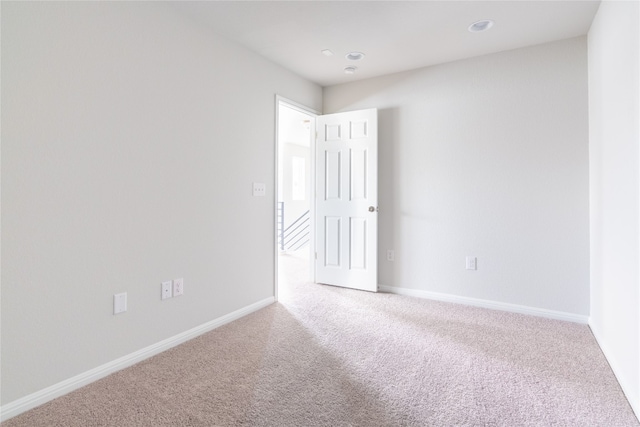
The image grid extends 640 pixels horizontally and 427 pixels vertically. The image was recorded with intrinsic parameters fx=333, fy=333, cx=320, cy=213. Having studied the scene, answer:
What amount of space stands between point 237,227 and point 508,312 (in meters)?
2.60

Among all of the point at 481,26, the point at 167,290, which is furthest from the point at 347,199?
the point at 167,290

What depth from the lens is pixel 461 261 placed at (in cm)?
334

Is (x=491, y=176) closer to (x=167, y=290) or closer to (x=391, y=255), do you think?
(x=391, y=255)

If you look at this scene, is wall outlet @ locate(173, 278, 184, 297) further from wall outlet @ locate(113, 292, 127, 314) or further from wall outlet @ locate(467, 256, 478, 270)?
wall outlet @ locate(467, 256, 478, 270)

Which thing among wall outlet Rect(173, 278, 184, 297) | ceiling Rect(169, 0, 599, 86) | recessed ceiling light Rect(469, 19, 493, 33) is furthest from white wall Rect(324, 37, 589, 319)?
wall outlet Rect(173, 278, 184, 297)

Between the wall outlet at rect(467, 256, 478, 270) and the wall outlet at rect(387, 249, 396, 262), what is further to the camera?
the wall outlet at rect(387, 249, 396, 262)

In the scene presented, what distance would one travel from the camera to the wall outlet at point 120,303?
204 centimetres

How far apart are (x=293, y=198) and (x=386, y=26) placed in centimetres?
606

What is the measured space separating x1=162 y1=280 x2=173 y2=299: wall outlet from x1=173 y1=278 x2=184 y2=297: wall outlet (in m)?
0.03

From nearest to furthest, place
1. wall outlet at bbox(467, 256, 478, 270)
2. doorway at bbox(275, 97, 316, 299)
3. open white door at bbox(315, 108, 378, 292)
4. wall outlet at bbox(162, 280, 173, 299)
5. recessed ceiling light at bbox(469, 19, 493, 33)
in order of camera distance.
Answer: wall outlet at bbox(162, 280, 173, 299), recessed ceiling light at bbox(469, 19, 493, 33), wall outlet at bbox(467, 256, 478, 270), open white door at bbox(315, 108, 378, 292), doorway at bbox(275, 97, 316, 299)

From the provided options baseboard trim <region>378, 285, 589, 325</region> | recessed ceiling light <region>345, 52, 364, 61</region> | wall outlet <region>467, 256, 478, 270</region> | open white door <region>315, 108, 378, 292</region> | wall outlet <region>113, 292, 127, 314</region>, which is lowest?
baseboard trim <region>378, 285, 589, 325</region>

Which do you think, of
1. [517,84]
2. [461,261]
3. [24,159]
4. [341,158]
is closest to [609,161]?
[517,84]

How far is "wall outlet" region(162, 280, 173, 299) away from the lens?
2335mm

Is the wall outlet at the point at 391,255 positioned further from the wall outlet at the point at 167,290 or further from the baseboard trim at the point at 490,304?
the wall outlet at the point at 167,290
